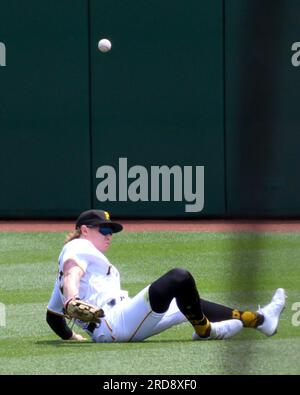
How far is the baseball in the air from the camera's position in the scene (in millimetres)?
14578

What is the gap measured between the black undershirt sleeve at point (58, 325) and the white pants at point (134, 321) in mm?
236

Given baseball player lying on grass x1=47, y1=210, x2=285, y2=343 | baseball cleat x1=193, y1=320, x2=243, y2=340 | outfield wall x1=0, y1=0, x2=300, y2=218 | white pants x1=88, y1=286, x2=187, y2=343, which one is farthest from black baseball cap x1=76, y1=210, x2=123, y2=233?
outfield wall x1=0, y1=0, x2=300, y2=218

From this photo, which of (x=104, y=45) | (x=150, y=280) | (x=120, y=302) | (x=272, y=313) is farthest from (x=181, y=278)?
(x=104, y=45)

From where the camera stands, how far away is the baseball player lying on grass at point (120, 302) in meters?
6.16

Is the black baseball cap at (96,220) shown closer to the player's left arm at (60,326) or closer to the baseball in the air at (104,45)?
the player's left arm at (60,326)

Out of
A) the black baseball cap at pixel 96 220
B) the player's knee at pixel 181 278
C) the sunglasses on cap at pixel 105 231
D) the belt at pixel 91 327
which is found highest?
the black baseball cap at pixel 96 220

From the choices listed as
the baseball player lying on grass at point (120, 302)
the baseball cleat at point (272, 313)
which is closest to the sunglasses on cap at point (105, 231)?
the baseball player lying on grass at point (120, 302)

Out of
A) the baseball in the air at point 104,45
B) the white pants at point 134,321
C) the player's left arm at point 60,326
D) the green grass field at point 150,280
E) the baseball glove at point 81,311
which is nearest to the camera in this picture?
the green grass field at point 150,280

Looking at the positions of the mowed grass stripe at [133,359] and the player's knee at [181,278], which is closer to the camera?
the mowed grass stripe at [133,359]

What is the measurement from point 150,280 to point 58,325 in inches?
128

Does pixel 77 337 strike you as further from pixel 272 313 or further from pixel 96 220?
pixel 272 313

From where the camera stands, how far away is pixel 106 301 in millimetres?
6508

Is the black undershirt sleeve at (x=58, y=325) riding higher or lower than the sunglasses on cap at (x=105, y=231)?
lower

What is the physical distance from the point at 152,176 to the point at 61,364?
9017mm
